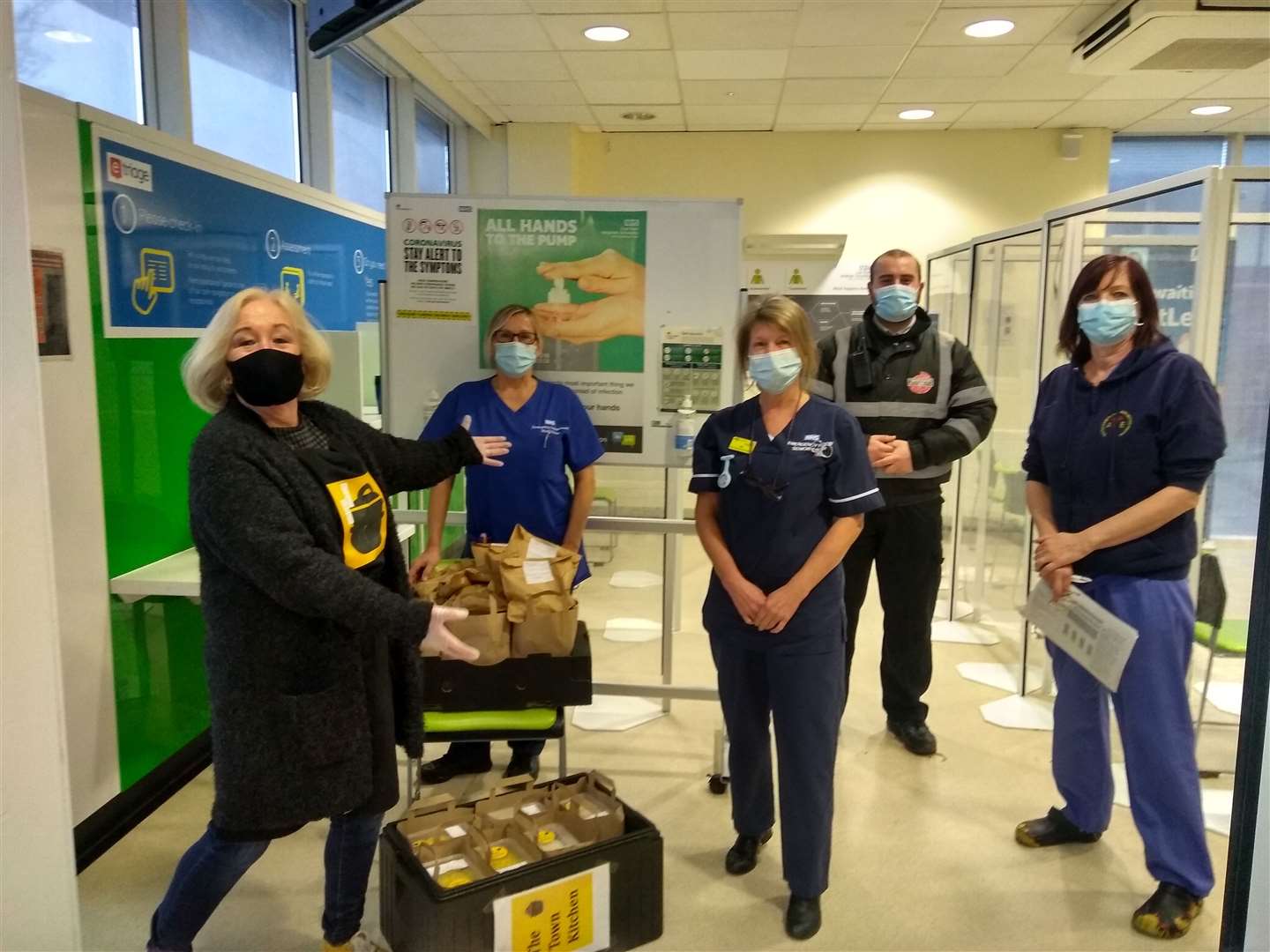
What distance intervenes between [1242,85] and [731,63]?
123 inches

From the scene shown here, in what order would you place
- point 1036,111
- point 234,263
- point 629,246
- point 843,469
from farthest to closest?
point 1036,111
point 234,263
point 629,246
point 843,469

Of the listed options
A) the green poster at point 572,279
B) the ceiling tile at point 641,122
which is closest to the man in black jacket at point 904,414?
the green poster at point 572,279

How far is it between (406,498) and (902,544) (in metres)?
2.42

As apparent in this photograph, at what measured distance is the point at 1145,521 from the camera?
2.07 m

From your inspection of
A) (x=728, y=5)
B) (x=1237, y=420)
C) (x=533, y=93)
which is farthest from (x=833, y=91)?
(x=1237, y=420)

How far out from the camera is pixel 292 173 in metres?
4.37

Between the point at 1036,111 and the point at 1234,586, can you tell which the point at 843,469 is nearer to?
the point at 1234,586

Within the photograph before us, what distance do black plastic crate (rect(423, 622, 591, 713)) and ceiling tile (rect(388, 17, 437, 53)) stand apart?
11.2ft

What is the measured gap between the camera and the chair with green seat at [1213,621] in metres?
2.75

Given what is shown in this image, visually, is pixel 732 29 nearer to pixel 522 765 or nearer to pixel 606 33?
pixel 606 33

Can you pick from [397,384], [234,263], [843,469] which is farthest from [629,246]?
[234,263]

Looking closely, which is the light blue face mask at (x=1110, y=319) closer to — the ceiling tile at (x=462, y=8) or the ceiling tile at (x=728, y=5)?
the ceiling tile at (x=728, y=5)

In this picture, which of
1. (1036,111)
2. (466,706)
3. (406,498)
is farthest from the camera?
(1036,111)

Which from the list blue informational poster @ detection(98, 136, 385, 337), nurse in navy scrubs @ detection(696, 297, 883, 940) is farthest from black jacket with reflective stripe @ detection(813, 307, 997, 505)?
blue informational poster @ detection(98, 136, 385, 337)
